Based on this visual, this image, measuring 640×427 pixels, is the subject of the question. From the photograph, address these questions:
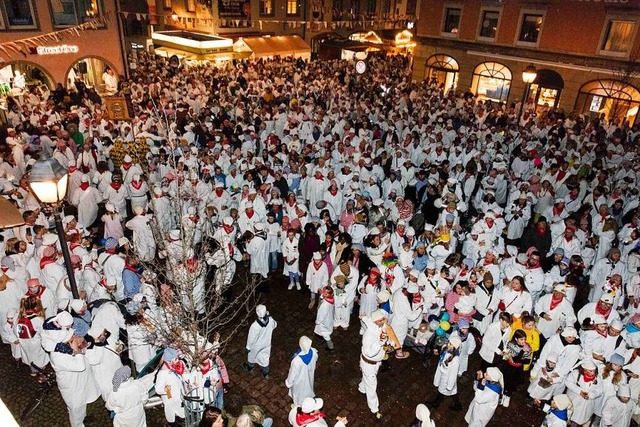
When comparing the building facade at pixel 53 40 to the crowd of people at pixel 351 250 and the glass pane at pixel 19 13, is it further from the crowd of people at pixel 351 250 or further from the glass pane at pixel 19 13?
the crowd of people at pixel 351 250

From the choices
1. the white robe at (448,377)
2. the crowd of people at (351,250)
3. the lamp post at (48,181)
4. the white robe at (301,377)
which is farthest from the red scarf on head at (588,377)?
the lamp post at (48,181)

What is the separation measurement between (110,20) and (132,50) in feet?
48.1

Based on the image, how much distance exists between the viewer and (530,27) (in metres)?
22.3

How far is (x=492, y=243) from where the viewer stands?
9781 mm

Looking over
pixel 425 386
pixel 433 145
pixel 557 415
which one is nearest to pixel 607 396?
pixel 557 415

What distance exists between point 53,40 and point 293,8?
19429 millimetres

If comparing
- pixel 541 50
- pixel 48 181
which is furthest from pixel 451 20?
pixel 48 181

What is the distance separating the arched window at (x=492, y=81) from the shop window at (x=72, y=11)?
1974 centimetres

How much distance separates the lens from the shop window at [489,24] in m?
23.2

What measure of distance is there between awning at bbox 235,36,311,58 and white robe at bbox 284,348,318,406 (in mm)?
24045

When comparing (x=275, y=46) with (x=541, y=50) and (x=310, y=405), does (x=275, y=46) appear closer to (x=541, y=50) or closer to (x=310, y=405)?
(x=541, y=50)

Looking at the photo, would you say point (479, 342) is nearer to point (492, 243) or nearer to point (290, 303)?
point (492, 243)

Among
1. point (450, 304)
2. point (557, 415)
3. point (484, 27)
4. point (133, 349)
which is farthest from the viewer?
point (484, 27)

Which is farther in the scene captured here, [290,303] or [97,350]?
[290,303]
